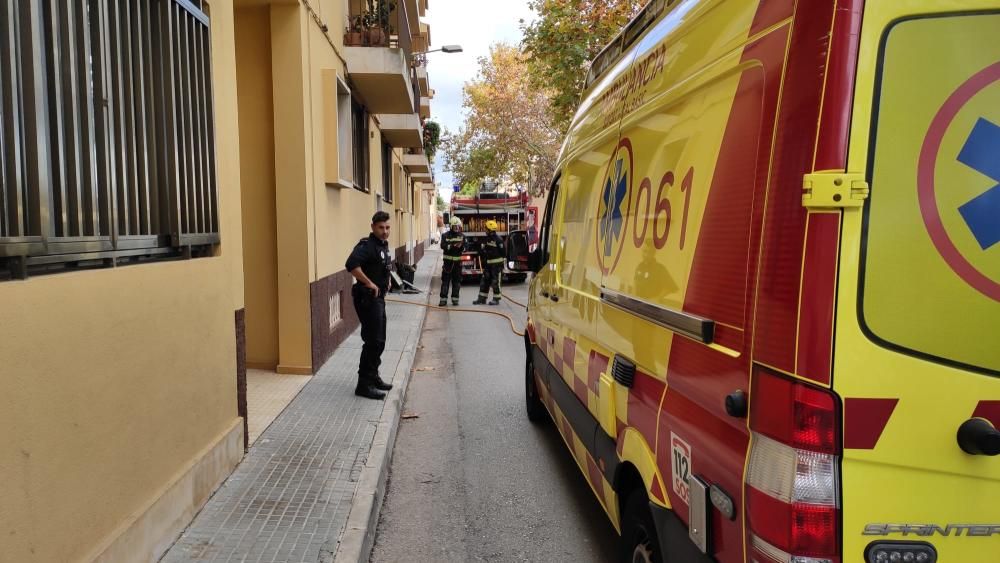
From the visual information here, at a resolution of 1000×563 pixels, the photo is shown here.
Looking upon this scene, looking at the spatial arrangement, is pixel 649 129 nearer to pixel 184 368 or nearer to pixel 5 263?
pixel 5 263

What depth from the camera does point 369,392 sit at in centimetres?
655

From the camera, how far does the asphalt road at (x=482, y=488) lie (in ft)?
12.8

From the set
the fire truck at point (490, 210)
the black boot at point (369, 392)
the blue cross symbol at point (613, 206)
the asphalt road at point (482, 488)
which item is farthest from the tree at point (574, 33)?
the blue cross symbol at point (613, 206)

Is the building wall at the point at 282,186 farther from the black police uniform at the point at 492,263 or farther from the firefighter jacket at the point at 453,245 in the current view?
the black police uniform at the point at 492,263

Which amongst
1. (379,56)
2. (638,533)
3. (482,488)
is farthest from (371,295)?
(379,56)

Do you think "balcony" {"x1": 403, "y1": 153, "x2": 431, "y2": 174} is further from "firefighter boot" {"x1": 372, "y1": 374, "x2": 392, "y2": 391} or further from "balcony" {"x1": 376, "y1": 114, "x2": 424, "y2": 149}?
"firefighter boot" {"x1": 372, "y1": 374, "x2": 392, "y2": 391}

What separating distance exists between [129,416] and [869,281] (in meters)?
3.12

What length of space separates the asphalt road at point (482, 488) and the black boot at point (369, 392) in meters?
0.31

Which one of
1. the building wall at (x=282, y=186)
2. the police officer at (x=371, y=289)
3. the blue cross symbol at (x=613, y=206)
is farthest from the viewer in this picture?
Answer: the building wall at (x=282, y=186)

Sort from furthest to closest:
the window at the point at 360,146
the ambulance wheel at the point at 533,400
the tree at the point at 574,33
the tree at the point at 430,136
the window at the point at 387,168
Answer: the tree at the point at 430,136
the window at the point at 387,168
the tree at the point at 574,33
the window at the point at 360,146
the ambulance wheel at the point at 533,400

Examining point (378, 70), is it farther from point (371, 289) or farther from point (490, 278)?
point (490, 278)

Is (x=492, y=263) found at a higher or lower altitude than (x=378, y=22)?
lower

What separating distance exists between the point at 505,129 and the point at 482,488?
95.9 feet

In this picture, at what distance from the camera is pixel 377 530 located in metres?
4.08
